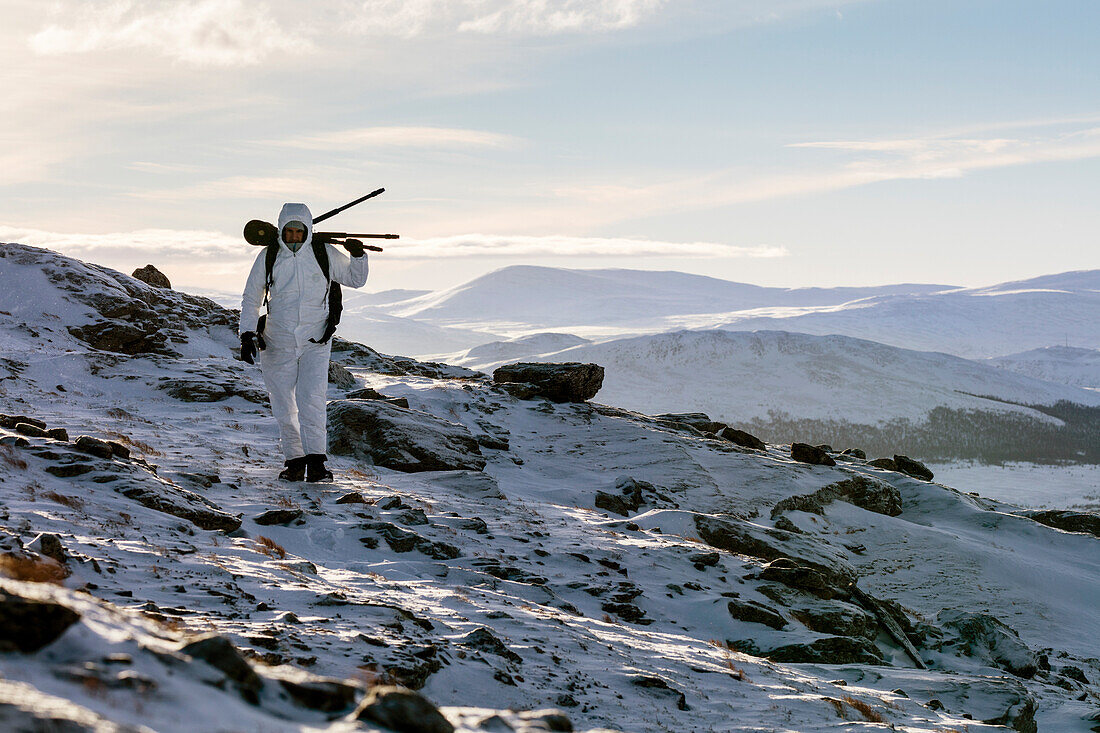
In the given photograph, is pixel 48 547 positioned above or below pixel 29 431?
below

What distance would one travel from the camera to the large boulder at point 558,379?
84.1ft

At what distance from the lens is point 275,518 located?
903 cm

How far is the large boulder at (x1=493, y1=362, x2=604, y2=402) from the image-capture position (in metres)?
25.6

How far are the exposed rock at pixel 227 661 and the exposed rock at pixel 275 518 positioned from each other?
5.62 meters

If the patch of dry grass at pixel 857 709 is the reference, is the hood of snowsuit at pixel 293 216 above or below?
above

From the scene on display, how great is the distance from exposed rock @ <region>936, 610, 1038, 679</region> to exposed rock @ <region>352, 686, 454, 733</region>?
37.9 ft

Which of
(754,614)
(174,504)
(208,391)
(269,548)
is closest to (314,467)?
(174,504)

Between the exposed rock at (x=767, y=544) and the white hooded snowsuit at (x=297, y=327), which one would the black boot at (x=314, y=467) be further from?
the exposed rock at (x=767, y=544)

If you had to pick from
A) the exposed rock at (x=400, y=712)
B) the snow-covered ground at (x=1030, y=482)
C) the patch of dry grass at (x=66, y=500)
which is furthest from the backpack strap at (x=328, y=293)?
the snow-covered ground at (x=1030, y=482)

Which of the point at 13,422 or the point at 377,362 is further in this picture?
the point at 377,362

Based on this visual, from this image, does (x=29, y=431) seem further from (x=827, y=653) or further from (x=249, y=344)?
(x=827, y=653)

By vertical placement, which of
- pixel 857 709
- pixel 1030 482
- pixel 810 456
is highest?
pixel 857 709

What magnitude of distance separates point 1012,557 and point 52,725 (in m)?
23.3

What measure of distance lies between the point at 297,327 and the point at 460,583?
4864mm
